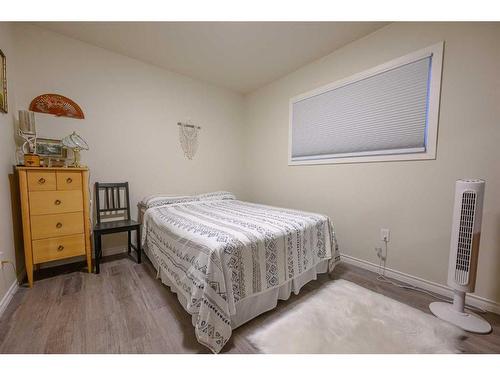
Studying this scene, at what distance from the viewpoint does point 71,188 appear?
6.32 ft

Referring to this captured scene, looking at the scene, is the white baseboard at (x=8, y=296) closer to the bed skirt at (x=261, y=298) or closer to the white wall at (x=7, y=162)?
the white wall at (x=7, y=162)

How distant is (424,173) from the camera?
182 centimetres

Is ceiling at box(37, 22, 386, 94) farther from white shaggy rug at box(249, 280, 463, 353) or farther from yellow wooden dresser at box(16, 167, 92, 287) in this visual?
white shaggy rug at box(249, 280, 463, 353)

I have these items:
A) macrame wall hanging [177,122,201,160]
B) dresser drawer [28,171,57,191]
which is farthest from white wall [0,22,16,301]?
macrame wall hanging [177,122,201,160]

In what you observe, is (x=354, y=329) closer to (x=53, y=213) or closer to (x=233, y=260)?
(x=233, y=260)

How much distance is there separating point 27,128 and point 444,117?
3.60 meters

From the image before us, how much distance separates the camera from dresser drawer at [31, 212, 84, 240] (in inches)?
69.6

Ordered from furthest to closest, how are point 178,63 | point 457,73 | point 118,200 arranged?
point 178,63 → point 118,200 → point 457,73

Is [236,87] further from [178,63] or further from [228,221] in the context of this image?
[228,221]

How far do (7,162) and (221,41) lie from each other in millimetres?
2282

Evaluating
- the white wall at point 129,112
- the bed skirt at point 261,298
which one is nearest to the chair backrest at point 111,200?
the white wall at point 129,112

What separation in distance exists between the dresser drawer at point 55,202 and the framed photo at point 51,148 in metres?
0.50
